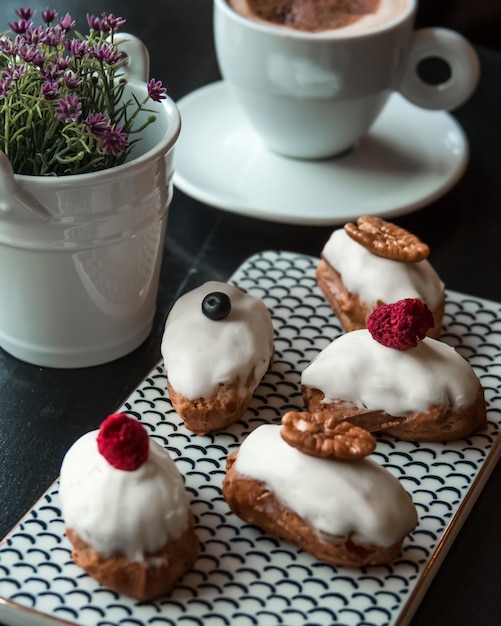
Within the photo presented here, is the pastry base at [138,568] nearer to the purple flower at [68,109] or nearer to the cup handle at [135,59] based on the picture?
the purple flower at [68,109]

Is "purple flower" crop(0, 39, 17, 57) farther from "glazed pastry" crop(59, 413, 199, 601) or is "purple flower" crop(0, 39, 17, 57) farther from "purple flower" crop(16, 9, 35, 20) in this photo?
"glazed pastry" crop(59, 413, 199, 601)

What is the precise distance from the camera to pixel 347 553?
0.78 m

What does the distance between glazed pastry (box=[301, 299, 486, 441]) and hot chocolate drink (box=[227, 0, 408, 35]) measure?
52cm

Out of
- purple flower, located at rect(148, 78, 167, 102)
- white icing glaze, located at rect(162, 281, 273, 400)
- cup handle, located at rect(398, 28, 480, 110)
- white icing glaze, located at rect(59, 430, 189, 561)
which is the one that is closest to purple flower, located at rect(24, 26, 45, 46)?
purple flower, located at rect(148, 78, 167, 102)

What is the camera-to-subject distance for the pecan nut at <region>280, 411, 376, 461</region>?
2.60 feet

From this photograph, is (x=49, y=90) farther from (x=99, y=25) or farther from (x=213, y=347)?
(x=213, y=347)

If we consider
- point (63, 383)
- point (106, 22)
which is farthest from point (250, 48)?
point (63, 383)

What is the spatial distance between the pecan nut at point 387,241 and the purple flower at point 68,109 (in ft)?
1.13

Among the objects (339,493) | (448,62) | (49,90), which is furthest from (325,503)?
(448,62)

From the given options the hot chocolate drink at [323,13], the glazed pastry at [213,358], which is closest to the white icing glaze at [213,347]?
the glazed pastry at [213,358]

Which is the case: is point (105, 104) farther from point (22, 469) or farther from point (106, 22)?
point (22, 469)

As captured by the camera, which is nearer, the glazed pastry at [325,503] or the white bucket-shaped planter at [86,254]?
the glazed pastry at [325,503]

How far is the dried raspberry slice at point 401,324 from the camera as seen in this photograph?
92cm

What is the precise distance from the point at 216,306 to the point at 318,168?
0.53 m
